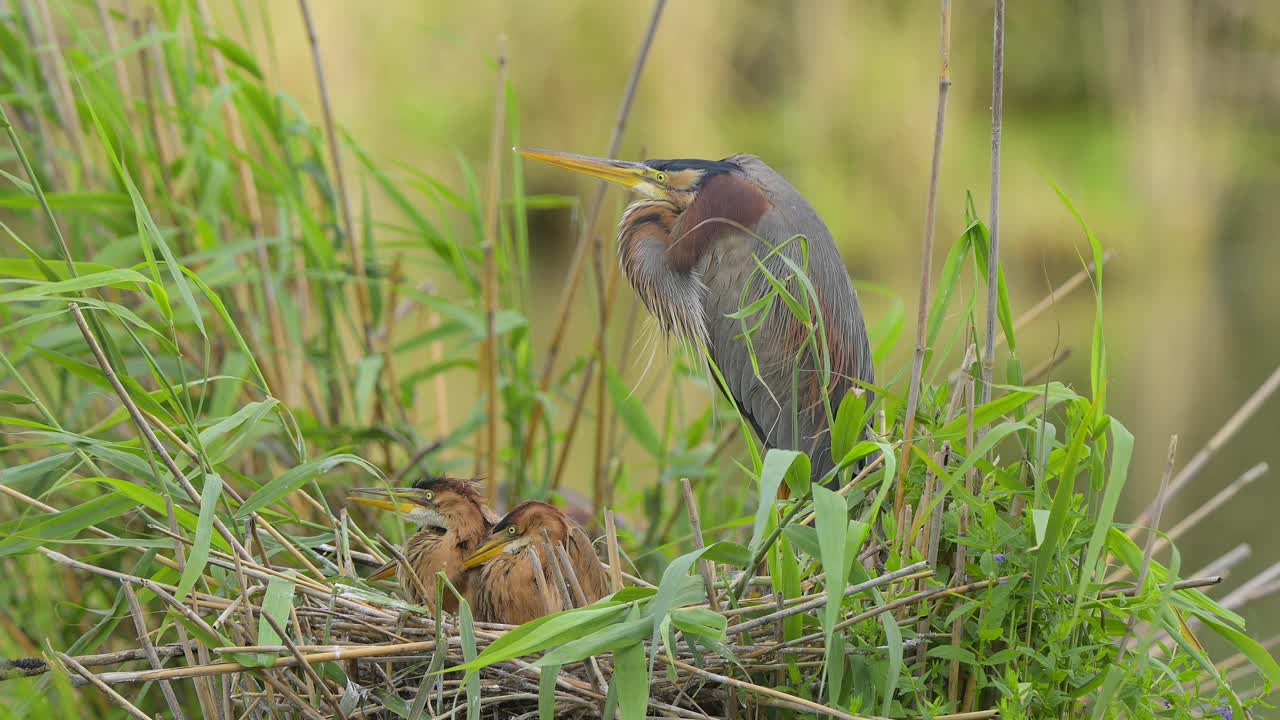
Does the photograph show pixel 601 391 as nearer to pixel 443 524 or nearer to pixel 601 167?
pixel 601 167

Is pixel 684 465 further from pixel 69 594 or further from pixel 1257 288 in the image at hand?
pixel 1257 288

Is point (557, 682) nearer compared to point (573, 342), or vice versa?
point (557, 682)

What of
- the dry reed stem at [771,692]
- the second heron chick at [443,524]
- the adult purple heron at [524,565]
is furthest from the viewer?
the second heron chick at [443,524]

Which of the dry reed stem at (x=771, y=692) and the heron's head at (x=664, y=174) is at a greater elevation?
the heron's head at (x=664, y=174)

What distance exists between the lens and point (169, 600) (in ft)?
4.18

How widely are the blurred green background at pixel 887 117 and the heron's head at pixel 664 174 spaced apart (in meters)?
5.19

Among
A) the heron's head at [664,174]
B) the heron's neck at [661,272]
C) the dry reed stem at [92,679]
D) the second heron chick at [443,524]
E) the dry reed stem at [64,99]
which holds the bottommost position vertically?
the second heron chick at [443,524]

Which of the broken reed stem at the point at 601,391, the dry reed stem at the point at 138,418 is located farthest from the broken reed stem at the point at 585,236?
the dry reed stem at the point at 138,418

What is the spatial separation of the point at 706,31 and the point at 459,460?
6573 millimetres

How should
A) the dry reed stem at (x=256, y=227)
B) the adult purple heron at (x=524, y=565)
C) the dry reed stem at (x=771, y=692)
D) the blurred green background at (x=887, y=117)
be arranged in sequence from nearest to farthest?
the dry reed stem at (x=771, y=692), the adult purple heron at (x=524, y=565), the dry reed stem at (x=256, y=227), the blurred green background at (x=887, y=117)

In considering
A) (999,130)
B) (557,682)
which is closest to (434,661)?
(557,682)

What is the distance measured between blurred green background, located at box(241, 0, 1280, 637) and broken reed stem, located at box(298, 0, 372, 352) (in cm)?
496

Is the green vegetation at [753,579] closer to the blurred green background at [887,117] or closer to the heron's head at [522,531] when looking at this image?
the heron's head at [522,531]

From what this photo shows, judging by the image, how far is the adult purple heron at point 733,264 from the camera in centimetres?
220
